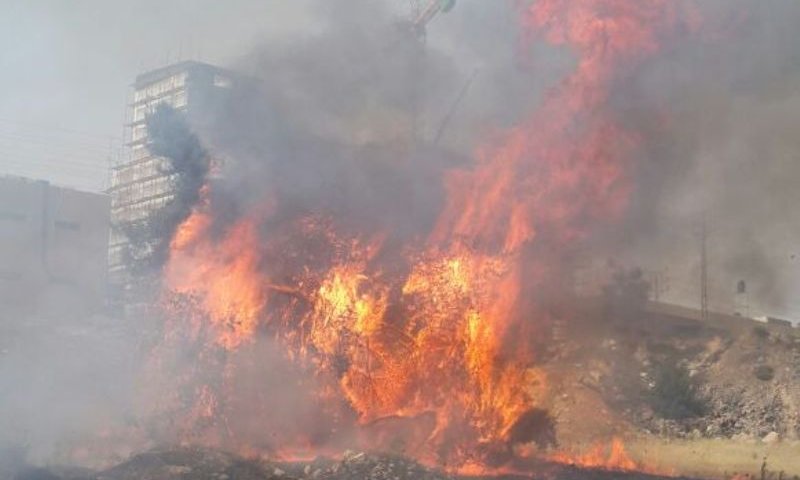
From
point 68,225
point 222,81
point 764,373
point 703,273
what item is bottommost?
point 764,373

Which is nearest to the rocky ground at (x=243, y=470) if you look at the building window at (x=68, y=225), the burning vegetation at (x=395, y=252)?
the burning vegetation at (x=395, y=252)

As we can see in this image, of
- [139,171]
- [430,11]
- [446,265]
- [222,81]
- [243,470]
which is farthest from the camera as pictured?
[139,171]

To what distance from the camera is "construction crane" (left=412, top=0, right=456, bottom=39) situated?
37206 mm

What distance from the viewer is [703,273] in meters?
33.5

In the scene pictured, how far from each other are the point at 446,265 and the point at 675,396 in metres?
10.6

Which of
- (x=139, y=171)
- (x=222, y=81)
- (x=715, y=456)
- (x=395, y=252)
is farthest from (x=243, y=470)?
(x=139, y=171)

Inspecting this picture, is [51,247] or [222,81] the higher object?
[222,81]

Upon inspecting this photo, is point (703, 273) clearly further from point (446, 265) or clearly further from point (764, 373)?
point (446, 265)

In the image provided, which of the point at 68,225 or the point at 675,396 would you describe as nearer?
the point at 675,396

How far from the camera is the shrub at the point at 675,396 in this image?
2827 cm

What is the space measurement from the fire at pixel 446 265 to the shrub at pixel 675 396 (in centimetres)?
350

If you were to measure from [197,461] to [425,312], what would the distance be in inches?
325

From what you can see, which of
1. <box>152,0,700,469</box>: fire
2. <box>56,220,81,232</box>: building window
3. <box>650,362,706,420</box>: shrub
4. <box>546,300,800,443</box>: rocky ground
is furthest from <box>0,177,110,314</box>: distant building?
<box>650,362,706,420</box>: shrub

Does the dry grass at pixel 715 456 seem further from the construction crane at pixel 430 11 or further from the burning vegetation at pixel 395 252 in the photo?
the construction crane at pixel 430 11
